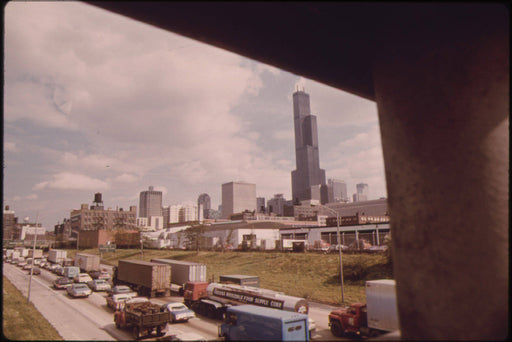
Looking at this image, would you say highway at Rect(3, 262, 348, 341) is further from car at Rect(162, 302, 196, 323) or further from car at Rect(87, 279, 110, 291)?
car at Rect(87, 279, 110, 291)

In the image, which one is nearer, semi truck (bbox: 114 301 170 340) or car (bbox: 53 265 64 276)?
semi truck (bbox: 114 301 170 340)

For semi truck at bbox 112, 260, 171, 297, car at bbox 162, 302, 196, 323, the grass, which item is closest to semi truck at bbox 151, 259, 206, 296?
semi truck at bbox 112, 260, 171, 297

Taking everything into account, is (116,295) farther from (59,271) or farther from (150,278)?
(59,271)

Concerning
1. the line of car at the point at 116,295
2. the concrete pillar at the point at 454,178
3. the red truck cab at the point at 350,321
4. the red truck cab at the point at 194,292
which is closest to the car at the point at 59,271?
the line of car at the point at 116,295

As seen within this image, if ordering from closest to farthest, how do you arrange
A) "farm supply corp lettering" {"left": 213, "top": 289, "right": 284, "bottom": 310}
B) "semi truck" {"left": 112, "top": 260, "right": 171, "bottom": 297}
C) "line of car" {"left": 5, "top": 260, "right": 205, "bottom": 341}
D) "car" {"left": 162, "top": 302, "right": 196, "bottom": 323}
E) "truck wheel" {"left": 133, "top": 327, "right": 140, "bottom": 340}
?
"truck wheel" {"left": 133, "top": 327, "right": 140, "bottom": 340}, "farm supply corp lettering" {"left": 213, "top": 289, "right": 284, "bottom": 310}, "car" {"left": 162, "top": 302, "right": 196, "bottom": 323}, "line of car" {"left": 5, "top": 260, "right": 205, "bottom": 341}, "semi truck" {"left": 112, "top": 260, "right": 171, "bottom": 297}

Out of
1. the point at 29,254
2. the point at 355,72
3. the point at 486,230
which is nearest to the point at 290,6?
the point at 355,72

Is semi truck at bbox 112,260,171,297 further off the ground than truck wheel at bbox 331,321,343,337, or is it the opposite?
semi truck at bbox 112,260,171,297

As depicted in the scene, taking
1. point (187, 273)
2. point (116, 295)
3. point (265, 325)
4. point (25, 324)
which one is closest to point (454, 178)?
point (265, 325)

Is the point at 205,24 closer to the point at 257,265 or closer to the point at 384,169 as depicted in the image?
the point at 384,169
